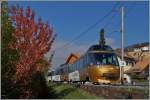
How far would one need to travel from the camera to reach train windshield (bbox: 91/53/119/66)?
33281mm

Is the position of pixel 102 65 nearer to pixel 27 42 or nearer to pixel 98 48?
pixel 98 48

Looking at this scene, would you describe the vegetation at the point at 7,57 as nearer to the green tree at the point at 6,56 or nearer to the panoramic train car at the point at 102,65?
the green tree at the point at 6,56

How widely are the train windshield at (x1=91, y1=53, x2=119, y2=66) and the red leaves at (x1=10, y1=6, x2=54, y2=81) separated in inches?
458

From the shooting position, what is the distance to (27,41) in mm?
21047

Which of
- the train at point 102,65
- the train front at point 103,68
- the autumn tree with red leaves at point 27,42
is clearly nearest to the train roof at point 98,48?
the train at point 102,65

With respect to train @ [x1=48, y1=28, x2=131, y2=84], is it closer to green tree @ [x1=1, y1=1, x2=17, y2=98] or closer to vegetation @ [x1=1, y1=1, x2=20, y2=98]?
vegetation @ [x1=1, y1=1, x2=20, y2=98]

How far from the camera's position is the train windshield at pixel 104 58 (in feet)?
109

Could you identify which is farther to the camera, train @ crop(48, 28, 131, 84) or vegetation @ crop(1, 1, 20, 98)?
train @ crop(48, 28, 131, 84)

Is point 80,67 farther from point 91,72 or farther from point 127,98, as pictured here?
point 127,98

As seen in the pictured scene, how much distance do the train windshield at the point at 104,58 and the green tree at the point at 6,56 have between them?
42.8 ft

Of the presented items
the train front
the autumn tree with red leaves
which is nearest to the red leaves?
the autumn tree with red leaves

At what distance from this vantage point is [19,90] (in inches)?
842

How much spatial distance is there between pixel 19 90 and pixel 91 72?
41.6 ft

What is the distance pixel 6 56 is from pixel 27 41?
1.24 metres
